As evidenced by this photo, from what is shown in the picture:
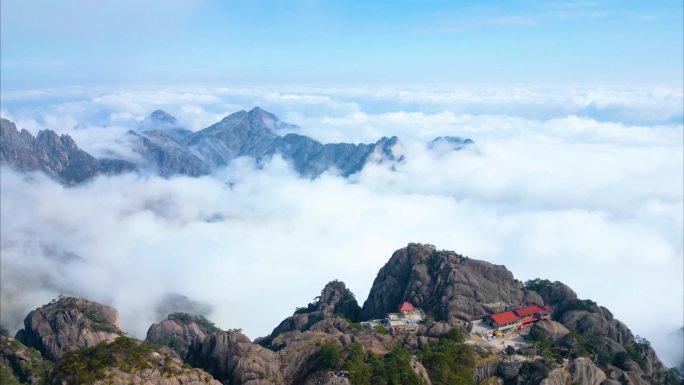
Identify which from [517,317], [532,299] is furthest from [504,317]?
[532,299]

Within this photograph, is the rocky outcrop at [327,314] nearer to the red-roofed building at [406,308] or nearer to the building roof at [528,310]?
the red-roofed building at [406,308]

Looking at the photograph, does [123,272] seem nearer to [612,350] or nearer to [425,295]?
[425,295]

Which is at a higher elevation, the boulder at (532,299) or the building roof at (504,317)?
the boulder at (532,299)

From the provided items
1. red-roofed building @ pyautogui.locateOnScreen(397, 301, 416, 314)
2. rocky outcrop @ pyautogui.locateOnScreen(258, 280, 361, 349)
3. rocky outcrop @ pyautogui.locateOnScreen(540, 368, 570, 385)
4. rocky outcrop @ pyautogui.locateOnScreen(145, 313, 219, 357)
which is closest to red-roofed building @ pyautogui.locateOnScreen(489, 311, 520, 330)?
red-roofed building @ pyautogui.locateOnScreen(397, 301, 416, 314)

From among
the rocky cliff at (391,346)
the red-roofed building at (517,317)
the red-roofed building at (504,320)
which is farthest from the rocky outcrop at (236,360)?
the red-roofed building at (517,317)

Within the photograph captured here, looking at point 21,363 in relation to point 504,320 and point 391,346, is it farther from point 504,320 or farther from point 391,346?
point 504,320

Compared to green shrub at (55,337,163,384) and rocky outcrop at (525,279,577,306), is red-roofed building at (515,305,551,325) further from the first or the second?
green shrub at (55,337,163,384)

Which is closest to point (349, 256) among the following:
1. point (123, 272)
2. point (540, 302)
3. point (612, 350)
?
point (123, 272)
